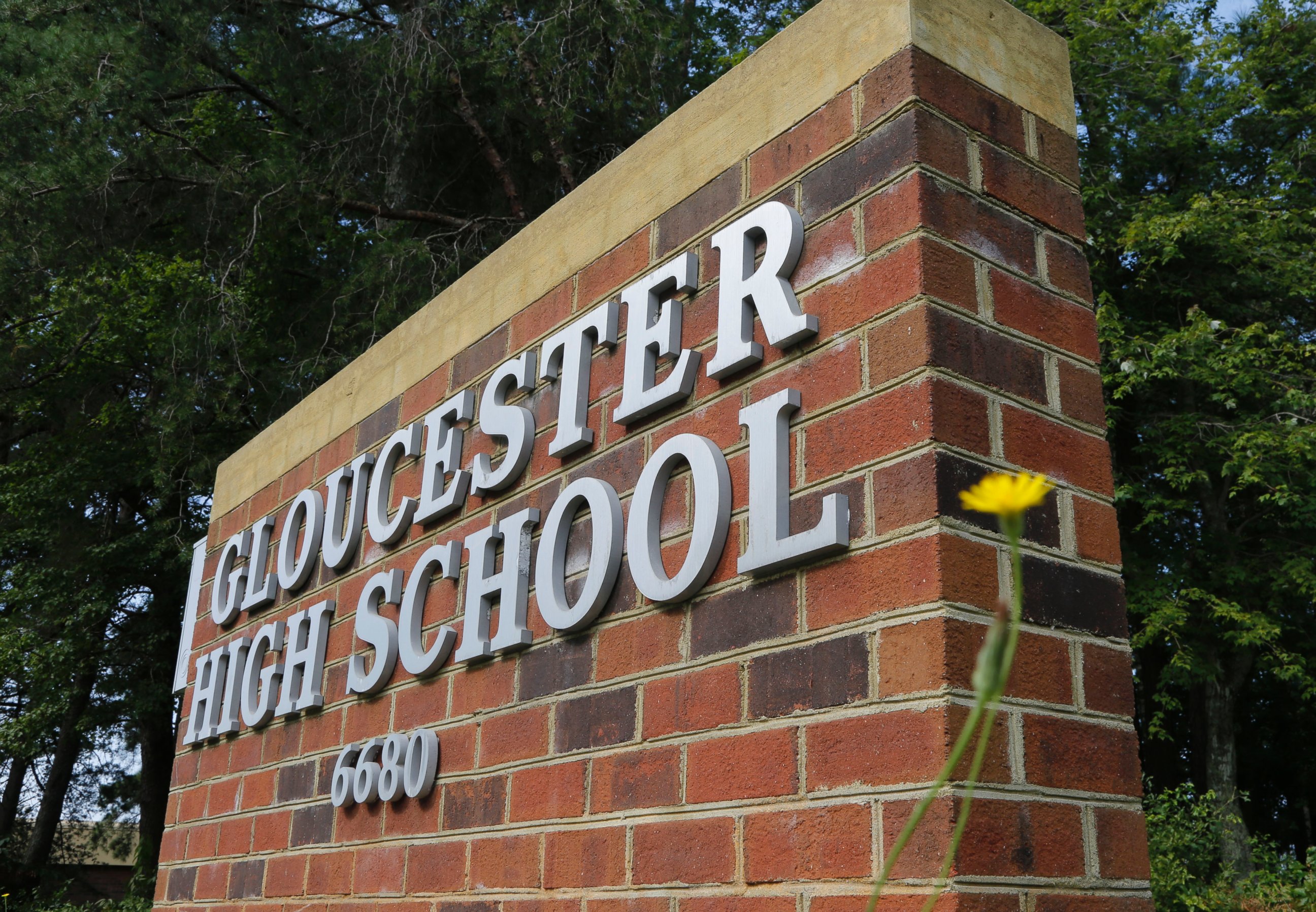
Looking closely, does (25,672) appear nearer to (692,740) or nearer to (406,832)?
(406,832)

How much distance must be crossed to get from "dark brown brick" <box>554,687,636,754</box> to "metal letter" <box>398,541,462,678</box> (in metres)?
0.57

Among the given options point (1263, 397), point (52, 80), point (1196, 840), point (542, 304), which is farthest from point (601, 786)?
point (1263, 397)

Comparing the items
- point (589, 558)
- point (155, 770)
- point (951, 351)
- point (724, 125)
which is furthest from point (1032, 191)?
point (155, 770)

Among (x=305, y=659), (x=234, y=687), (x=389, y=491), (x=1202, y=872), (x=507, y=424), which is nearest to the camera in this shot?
(x=507, y=424)

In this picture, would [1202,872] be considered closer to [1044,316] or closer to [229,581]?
[229,581]

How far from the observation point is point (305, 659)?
384cm

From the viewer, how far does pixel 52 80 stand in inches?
436

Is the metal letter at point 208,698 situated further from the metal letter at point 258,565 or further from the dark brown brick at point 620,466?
the dark brown brick at point 620,466

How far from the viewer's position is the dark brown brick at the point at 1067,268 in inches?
93.4

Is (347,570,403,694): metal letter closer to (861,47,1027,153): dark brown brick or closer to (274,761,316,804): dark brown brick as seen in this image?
(274,761,316,804): dark brown brick

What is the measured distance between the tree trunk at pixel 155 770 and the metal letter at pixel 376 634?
13.6 meters

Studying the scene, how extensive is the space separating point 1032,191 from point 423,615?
1951 mm

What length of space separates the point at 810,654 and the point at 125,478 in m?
16.4

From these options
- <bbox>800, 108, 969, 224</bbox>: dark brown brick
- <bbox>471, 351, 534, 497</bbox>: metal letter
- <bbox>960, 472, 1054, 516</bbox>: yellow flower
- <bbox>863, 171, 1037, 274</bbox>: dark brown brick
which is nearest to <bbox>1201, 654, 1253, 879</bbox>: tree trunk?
<bbox>471, 351, 534, 497</bbox>: metal letter
